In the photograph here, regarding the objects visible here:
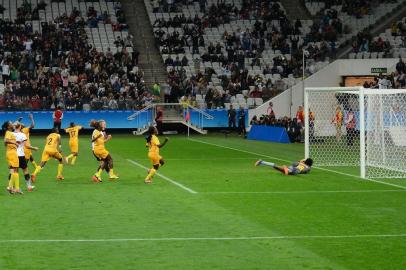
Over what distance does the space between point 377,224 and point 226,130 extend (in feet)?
112

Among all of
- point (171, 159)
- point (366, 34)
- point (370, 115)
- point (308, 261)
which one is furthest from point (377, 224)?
point (366, 34)

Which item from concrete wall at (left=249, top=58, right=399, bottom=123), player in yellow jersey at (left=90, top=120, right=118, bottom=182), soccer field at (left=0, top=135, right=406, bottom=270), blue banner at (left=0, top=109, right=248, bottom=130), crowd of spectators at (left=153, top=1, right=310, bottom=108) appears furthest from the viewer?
crowd of spectators at (left=153, top=1, right=310, bottom=108)

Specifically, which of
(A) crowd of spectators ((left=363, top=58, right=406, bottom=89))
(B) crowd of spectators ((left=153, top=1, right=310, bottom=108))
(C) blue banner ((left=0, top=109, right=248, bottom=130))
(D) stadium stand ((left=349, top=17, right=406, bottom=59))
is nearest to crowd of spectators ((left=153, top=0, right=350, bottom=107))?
(B) crowd of spectators ((left=153, top=1, right=310, bottom=108))

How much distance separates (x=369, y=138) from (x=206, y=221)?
12108mm

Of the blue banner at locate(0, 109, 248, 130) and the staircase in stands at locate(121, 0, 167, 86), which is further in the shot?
the staircase in stands at locate(121, 0, 167, 86)

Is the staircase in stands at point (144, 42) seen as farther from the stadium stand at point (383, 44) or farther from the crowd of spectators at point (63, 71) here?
the stadium stand at point (383, 44)

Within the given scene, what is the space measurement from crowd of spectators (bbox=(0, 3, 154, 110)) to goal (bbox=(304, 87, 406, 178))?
53.8 ft

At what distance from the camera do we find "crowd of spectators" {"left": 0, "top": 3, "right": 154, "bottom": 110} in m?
47.7

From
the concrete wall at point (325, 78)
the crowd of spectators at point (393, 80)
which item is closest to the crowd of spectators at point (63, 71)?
the concrete wall at point (325, 78)

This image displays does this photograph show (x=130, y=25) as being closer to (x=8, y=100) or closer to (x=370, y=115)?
(x=8, y=100)

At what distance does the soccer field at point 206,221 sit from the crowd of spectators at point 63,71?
22.1 metres

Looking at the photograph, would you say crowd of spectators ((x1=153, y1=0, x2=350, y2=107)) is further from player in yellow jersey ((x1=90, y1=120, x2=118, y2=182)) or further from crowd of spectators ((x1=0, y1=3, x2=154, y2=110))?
player in yellow jersey ((x1=90, y1=120, x2=118, y2=182))

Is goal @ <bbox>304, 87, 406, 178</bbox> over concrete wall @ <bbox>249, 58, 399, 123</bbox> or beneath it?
beneath

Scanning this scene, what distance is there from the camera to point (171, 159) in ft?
102
